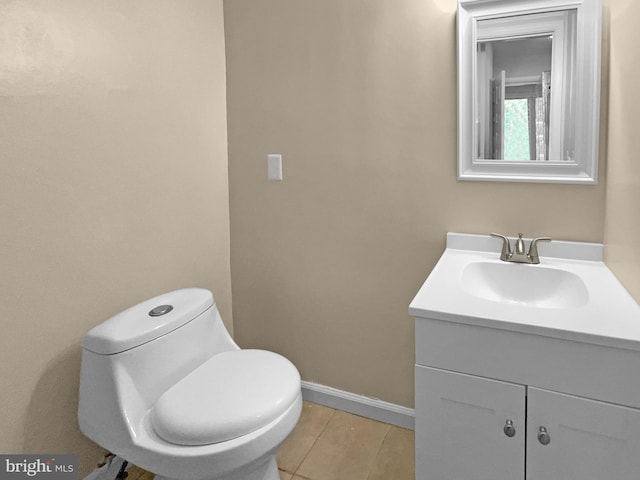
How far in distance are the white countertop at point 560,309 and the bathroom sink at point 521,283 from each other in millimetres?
22

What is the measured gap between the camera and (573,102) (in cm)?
151

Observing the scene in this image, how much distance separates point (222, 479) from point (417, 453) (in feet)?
1.91

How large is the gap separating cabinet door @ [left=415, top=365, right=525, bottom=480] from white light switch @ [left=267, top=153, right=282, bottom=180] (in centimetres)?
113

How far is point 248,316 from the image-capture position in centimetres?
226

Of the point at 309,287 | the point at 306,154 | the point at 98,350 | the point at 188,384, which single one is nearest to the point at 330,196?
the point at 306,154

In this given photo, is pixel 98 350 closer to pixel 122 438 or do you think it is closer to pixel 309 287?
pixel 122 438

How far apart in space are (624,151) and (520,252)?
437mm

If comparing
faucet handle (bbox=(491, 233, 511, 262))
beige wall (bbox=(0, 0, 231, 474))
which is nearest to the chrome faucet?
faucet handle (bbox=(491, 233, 511, 262))

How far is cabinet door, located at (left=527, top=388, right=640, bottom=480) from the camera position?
1054 millimetres

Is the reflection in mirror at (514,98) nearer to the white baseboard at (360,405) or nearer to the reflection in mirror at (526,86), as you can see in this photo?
the reflection in mirror at (526,86)

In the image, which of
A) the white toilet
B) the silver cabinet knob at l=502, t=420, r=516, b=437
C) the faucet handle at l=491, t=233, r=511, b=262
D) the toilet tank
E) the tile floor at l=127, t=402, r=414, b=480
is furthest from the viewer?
the tile floor at l=127, t=402, r=414, b=480

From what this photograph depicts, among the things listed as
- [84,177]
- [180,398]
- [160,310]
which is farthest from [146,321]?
[84,177]

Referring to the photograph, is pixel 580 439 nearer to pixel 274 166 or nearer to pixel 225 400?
pixel 225 400

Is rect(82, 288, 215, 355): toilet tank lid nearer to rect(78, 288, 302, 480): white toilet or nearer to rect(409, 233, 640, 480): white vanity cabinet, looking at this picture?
rect(78, 288, 302, 480): white toilet
